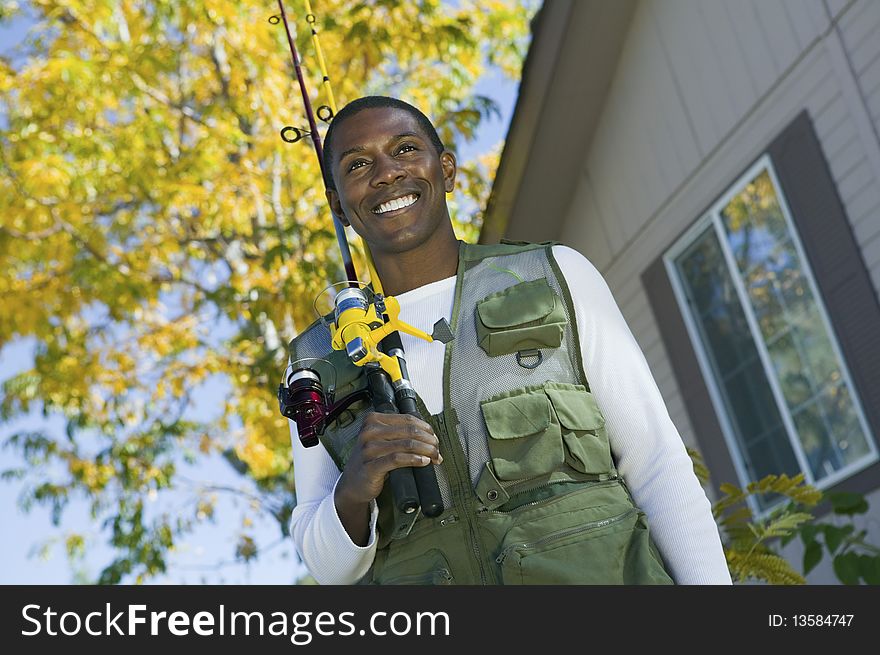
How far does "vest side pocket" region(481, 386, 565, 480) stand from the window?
4.31 metres

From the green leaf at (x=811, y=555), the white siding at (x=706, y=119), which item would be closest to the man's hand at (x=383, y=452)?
the green leaf at (x=811, y=555)

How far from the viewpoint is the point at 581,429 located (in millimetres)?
2469

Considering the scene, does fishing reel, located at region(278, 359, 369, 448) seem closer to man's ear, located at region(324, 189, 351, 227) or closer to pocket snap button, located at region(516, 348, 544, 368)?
pocket snap button, located at region(516, 348, 544, 368)

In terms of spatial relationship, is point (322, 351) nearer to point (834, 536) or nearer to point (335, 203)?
point (335, 203)

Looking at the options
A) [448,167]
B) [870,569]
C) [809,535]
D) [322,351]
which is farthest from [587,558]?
[809,535]

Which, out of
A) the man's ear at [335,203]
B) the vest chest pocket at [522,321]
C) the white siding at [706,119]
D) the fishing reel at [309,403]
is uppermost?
the white siding at [706,119]

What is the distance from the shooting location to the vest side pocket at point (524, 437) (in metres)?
2.44

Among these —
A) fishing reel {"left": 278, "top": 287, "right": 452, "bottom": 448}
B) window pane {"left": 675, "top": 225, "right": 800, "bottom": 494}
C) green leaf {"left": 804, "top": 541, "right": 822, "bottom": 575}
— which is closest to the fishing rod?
fishing reel {"left": 278, "top": 287, "right": 452, "bottom": 448}

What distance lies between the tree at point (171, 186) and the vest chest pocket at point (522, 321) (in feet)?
20.1

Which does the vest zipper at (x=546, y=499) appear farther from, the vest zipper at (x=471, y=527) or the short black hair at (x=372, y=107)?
the short black hair at (x=372, y=107)

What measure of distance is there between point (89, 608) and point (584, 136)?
7.48 m

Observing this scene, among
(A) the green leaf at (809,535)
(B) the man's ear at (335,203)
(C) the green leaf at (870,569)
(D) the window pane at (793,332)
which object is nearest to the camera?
(B) the man's ear at (335,203)

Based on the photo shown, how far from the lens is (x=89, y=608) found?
1724mm

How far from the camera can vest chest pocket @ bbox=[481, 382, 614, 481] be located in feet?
8.02
